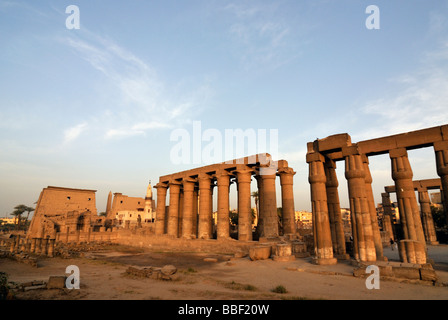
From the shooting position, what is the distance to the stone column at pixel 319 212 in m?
13.2

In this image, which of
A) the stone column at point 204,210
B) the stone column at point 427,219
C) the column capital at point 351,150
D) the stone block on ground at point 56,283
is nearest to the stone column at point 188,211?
the stone column at point 204,210

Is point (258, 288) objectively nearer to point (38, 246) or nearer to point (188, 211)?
point (188, 211)

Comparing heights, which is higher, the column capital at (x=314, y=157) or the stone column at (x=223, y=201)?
the column capital at (x=314, y=157)

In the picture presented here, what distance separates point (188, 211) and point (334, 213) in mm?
17233

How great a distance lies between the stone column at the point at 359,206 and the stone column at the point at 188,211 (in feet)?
61.8

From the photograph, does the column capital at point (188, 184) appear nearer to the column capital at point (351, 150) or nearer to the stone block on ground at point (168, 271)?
the stone block on ground at point (168, 271)

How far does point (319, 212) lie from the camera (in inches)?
542

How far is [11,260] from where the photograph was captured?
2097 cm

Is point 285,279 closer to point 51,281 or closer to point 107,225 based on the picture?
point 51,281

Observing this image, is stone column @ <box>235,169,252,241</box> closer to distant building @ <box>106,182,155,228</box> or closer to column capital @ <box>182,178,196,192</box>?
column capital @ <box>182,178,196,192</box>

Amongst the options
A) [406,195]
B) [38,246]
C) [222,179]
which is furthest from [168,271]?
[38,246]

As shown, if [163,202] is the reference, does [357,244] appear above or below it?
below
